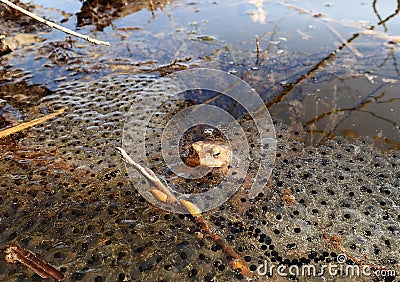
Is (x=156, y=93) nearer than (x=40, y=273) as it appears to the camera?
No

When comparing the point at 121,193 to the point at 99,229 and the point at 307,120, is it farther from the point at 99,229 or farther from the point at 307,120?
the point at 307,120

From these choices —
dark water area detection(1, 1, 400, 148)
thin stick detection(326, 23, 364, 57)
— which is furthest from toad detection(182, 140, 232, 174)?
thin stick detection(326, 23, 364, 57)

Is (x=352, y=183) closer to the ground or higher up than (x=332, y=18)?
closer to the ground

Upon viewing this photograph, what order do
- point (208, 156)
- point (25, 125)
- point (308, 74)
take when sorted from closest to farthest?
point (208, 156)
point (25, 125)
point (308, 74)

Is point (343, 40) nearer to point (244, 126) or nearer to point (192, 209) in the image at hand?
point (244, 126)

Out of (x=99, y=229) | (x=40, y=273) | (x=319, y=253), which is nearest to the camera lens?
(x=40, y=273)

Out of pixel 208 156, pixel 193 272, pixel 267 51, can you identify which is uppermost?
pixel 267 51

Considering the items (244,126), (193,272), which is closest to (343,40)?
(244,126)

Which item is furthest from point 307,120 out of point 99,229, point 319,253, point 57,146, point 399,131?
point 57,146
